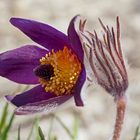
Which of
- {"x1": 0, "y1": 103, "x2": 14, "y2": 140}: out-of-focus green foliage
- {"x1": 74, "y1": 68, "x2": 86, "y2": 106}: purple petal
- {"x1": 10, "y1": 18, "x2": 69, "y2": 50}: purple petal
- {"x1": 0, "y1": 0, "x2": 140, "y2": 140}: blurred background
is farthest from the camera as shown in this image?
{"x1": 0, "y1": 0, "x2": 140, "y2": 140}: blurred background

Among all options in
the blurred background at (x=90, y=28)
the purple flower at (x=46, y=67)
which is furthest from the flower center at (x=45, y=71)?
the blurred background at (x=90, y=28)

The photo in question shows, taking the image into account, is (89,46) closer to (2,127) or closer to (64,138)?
(2,127)

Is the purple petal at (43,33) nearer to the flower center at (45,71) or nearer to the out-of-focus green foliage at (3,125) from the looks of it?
the flower center at (45,71)

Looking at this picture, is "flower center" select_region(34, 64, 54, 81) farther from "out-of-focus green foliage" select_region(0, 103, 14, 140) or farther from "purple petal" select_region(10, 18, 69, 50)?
"out-of-focus green foliage" select_region(0, 103, 14, 140)

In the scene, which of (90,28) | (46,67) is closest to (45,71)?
(46,67)

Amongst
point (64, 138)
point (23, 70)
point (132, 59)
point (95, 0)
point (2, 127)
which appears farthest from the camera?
point (95, 0)

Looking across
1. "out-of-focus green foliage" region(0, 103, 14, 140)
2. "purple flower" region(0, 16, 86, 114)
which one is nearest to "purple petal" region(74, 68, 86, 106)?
"purple flower" region(0, 16, 86, 114)

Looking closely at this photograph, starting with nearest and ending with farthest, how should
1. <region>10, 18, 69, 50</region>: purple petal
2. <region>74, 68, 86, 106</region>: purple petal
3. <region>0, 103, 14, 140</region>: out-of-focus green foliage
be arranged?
<region>74, 68, 86, 106</region>: purple petal → <region>10, 18, 69, 50</region>: purple petal → <region>0, 103, 14, 140</region>: out-of-focus green foliage

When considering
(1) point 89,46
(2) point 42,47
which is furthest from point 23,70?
(1) point 89,46
